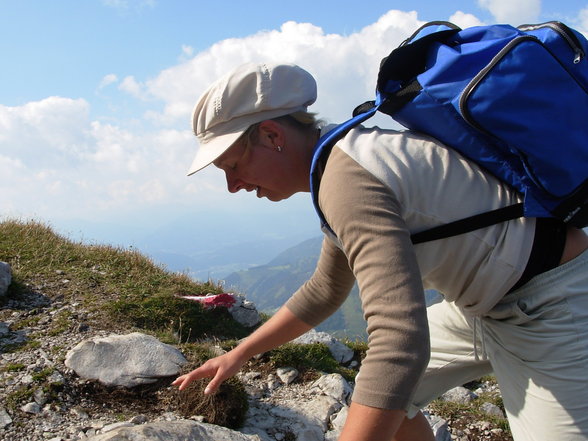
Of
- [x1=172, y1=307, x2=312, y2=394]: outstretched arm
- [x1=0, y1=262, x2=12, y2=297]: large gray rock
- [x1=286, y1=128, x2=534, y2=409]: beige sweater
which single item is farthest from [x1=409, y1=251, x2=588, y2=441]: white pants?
[x1=0, y1=262, x2=12, y2=297]: large gray rock

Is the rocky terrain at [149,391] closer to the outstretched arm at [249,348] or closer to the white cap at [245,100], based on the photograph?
the outstretched arm at [249,348]

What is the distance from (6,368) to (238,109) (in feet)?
14.1

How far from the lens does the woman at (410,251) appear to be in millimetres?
1964

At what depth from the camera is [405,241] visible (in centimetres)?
202

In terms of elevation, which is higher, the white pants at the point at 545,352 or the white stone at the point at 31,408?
the white pants at the point at 545,352

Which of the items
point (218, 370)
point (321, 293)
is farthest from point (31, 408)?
point (321, 293)

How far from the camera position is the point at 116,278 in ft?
28.7

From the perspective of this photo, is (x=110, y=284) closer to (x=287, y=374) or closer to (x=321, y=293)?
(x=287, y=374)

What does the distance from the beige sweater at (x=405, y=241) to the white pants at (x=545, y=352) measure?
165 mm

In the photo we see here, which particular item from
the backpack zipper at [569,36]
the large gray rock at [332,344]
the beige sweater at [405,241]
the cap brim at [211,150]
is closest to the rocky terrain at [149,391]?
the large gray rock at [332,344]

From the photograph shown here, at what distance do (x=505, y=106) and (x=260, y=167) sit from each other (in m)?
1.17

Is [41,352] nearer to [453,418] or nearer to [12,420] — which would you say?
[12,420]

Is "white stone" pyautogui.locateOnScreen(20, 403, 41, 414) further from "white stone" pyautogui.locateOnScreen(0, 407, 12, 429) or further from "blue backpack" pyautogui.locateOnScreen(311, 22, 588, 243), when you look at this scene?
"blue backpack" pyautogui.locateOnScreen(311, 22, 588, 243)

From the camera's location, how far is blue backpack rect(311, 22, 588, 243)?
216 cm
